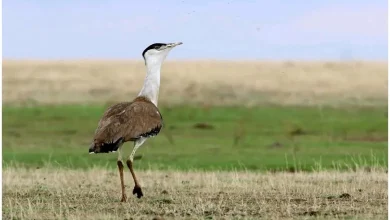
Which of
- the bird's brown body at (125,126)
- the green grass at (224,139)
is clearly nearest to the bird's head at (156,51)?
the bird's brown body at (125,126)

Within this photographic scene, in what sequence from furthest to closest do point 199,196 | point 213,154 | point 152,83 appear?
1. point 213,154
2. point 152,83
3. point 199,196

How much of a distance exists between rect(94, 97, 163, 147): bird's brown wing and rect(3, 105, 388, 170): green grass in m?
5.35

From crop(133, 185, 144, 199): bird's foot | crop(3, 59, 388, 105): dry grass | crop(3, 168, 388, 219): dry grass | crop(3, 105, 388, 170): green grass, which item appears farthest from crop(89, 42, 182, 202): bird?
crop(3, 59, 388, 105): dry grass

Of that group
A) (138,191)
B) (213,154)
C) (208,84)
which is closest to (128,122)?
(138,191)

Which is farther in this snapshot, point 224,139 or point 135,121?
point 224,139

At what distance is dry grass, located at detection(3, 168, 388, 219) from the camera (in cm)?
1046

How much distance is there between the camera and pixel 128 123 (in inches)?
456

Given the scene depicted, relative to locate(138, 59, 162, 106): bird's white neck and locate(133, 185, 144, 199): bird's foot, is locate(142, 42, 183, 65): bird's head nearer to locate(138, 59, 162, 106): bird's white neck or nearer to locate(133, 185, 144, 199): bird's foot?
locate(138, 59, 162, 106): bird's white neck

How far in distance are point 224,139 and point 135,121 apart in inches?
547

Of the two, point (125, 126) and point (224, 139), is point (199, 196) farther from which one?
point (224, 139)

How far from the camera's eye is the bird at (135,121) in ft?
37.2

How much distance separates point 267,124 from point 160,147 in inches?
282

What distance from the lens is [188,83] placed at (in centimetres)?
5434

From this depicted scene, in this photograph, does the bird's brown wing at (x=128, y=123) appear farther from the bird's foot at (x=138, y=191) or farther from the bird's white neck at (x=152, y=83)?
the bird's foot at (x=138, y=191)
